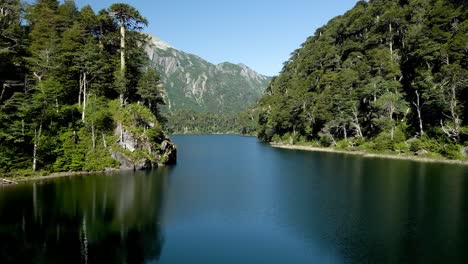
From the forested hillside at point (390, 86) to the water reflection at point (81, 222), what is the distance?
196 ft

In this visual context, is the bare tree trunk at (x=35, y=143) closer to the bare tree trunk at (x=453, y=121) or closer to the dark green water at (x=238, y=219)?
the dark green water at (x=238, y=219)

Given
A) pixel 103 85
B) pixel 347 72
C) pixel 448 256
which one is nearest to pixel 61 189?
pixel 103 85

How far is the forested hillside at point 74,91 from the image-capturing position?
49.8 meters

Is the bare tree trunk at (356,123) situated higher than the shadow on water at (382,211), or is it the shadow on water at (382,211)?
the bare tree trunk at (356,123)

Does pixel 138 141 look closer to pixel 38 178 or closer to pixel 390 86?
pixel 38 178

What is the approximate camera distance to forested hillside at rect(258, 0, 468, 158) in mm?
71562

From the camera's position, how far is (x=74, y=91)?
6347cm

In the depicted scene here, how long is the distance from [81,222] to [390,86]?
266 ft

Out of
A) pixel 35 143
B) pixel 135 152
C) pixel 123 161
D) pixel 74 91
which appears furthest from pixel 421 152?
pixel 35 143

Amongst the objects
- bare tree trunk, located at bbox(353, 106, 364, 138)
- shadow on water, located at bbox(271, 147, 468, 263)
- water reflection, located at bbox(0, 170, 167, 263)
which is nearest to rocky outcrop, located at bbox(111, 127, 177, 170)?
water reflection, located at bbox(0, 170, 167, 263)

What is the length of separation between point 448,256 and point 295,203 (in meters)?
17.3

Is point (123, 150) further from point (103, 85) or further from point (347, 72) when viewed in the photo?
point (347, 72)

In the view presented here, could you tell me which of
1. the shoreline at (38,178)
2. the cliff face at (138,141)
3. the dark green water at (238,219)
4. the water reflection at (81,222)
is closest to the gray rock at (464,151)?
the dark green water at (238,219)

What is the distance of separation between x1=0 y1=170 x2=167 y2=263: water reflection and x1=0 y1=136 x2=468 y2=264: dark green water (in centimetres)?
9
